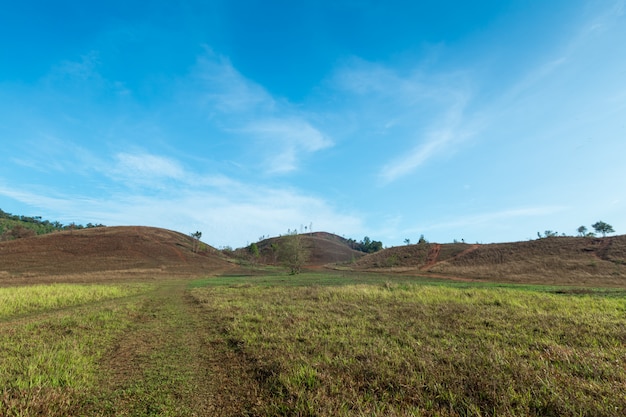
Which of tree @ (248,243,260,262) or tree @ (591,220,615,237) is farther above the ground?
tree @ (591,220,615,237)

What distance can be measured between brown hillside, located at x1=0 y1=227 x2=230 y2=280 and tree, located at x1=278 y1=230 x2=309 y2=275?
22750mm

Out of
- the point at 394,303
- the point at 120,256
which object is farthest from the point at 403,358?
the point at 120,256

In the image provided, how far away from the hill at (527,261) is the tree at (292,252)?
2815 centimetres

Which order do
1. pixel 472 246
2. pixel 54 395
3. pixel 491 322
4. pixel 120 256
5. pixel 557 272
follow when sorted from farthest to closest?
pixel 472 246 → pixel 120 256 → pixel 557 272 → pixel 491 322 → pixel 54 395

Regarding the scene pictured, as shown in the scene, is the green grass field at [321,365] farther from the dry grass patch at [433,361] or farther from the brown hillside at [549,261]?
the brown hillside at [549,261]

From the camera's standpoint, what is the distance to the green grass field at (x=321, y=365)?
5.57 metres

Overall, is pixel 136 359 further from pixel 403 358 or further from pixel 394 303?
pixel 394 303

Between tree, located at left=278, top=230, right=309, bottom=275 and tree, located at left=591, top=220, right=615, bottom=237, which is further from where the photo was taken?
tree, located at left=591, top=220, right=615, bottom=237

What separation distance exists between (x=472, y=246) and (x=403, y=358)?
109 m

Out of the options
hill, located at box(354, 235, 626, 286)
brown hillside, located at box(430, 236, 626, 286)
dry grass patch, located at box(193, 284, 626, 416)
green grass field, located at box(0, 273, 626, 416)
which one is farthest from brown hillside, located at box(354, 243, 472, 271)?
green grass field, located at box(0, 273, 626, 416)

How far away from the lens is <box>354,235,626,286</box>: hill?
5466 cm

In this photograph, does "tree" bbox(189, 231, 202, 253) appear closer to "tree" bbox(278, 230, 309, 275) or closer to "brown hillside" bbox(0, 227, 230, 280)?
"brown hillside" bbox(0, 227, 230, 280)

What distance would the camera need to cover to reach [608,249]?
70375 mm

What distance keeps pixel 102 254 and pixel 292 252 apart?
66.7 metres
